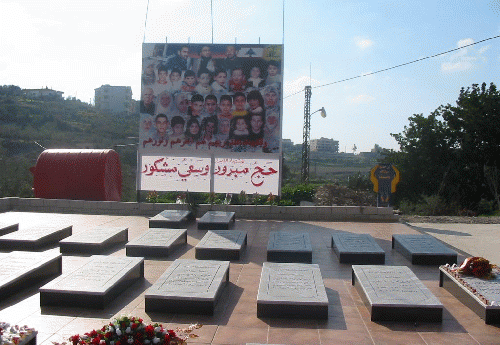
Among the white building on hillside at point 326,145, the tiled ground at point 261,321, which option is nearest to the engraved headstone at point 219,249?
the tiled ground at point 261,321

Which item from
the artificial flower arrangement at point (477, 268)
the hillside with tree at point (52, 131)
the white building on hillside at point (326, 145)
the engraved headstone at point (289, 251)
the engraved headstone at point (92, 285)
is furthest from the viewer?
the white building on hillside at point (326, 145)

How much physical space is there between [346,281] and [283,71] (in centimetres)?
758

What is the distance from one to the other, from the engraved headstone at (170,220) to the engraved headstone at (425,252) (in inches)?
182

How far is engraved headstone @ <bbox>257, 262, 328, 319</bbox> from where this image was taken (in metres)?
4.97

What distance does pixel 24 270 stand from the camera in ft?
19.3

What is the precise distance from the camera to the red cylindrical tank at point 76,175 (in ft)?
45.2

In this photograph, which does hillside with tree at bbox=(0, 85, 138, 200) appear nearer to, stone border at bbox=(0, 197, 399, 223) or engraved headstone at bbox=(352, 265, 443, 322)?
stone border at bbox=(0, 197, 399, 223)

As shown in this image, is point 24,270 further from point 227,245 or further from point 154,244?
point 227,245

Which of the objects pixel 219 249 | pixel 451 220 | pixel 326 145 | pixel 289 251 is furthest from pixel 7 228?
pixel 326 145

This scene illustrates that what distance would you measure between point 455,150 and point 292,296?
1041 inches

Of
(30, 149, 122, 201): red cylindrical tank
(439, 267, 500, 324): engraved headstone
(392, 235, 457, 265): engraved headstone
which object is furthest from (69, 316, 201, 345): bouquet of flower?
(30, 149, 122, 201): red cylindrical tank

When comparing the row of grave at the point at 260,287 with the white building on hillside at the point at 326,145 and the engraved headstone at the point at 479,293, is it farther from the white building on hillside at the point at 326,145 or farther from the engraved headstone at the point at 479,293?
the white building on hillside at the point at 326,145

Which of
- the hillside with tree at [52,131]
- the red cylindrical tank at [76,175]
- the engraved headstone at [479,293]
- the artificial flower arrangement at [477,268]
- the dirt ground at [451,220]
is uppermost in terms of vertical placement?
the hillside with tree at [52,131]

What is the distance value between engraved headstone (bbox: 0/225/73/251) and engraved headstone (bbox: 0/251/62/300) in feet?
5.02
